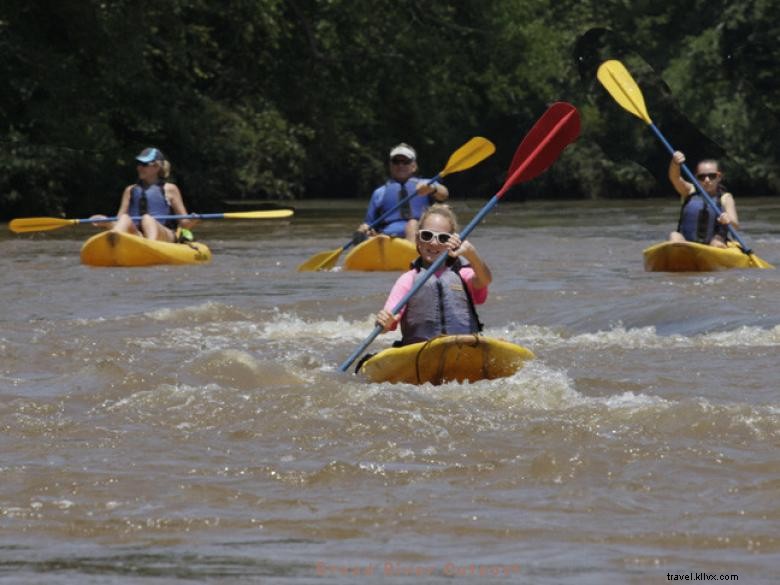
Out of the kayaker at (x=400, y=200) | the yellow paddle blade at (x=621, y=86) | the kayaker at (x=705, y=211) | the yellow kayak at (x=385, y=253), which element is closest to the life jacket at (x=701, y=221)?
the kayaker at (x=705, y=211)

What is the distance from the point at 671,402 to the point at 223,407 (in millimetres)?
1677

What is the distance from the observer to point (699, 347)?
905 centimetres

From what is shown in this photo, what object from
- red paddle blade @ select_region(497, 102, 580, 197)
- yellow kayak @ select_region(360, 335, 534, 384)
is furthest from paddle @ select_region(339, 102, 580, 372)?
yellow kayak @ select_region(360, 335, 534, 384)

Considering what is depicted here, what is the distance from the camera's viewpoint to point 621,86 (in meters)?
15.8

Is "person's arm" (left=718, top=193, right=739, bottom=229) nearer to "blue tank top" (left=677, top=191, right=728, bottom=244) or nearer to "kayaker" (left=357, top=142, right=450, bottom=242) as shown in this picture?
"blue tank top" (left=677, top=191, right=728, bottom=244)

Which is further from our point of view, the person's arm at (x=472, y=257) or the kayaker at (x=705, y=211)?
the kayaker at (x=705, y=211)

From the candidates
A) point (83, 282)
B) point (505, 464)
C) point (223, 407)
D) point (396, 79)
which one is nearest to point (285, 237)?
point (83, 282)

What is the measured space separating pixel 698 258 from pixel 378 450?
26.3 feet

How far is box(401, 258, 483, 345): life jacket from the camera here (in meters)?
7.68

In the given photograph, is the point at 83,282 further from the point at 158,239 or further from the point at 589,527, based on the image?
the point at 589,527

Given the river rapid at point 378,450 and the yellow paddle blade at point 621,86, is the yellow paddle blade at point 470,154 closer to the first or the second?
the yellow paddle blade at point 621,86

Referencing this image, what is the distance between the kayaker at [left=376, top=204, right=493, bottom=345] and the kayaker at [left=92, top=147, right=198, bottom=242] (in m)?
7.59

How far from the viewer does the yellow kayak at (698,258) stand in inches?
535

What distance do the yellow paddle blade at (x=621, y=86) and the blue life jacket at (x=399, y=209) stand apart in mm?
1954
